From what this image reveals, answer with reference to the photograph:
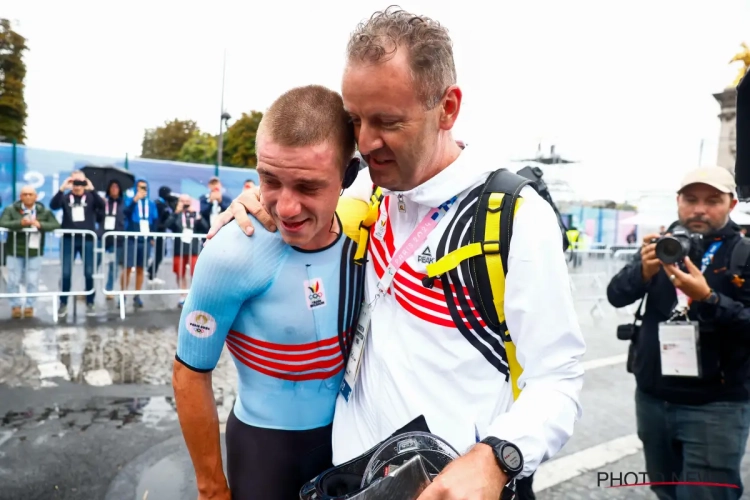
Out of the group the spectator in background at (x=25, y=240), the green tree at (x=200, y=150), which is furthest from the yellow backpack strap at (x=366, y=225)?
the green tree at (x=200, y=150)

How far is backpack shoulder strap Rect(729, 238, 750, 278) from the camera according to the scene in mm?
2914

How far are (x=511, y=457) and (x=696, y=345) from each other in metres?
2.07

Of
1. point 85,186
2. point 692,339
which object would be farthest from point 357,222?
point 85,186

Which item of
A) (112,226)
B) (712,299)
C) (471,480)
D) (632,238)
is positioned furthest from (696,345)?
(632,238)

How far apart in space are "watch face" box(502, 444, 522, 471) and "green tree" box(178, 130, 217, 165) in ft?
143

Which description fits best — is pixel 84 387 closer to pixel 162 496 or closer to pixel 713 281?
pixel 162 496

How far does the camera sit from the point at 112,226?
9.45 meters

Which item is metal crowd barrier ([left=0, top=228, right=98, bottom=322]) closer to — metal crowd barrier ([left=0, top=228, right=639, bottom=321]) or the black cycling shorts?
metal crowd barrier ([left=0, top=228, right=639, bottom=321])

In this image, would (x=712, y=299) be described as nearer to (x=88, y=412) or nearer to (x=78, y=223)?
(x=88, y=412)

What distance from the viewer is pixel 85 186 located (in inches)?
360

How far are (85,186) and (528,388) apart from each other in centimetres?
932

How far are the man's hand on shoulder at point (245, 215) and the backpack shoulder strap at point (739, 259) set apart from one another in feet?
8.10

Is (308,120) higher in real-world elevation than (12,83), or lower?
lower

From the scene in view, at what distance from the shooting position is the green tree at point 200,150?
43.5 metres
